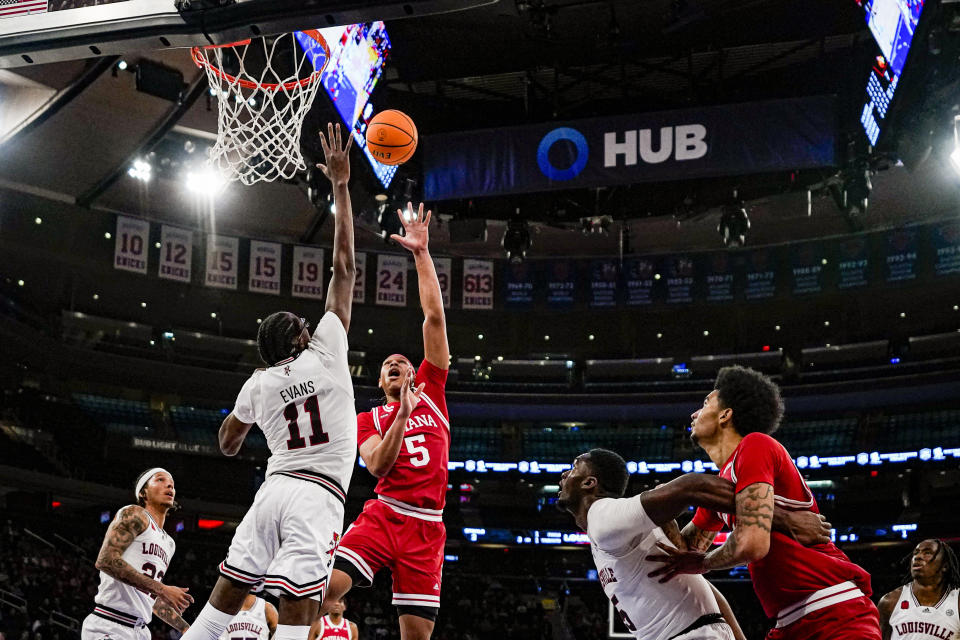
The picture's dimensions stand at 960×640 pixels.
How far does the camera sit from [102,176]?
22.0 m

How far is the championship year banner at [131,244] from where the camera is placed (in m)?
23.5

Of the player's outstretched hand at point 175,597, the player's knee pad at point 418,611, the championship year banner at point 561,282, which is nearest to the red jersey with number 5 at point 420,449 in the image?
the player's knee pad at point 418,611

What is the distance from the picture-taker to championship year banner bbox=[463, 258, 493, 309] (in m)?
26.5

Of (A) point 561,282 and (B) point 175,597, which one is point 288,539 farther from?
(A) point 561,282

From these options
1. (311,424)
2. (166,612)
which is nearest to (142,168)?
(166,612)

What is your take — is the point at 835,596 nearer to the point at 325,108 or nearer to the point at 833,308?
the point at 325,108

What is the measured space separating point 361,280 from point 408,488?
20.4 metres

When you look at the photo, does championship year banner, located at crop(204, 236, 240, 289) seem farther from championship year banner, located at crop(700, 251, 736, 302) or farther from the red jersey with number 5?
the red jersey with number 5

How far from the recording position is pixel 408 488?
6.16 metres

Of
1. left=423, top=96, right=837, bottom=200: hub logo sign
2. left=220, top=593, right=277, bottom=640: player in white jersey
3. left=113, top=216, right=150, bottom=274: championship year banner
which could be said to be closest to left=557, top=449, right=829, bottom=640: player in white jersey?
left=220, top=593, right=277, bottom=640: player in white jersey

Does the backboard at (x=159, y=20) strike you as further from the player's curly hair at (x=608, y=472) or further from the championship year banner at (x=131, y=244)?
the championship year banner at (x=131, y=244)

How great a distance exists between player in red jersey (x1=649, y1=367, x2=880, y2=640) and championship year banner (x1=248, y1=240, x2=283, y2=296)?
21872 millimetres

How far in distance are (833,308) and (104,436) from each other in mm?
21603

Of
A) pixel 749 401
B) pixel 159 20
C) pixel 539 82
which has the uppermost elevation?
pixel 539 82
